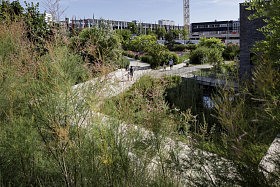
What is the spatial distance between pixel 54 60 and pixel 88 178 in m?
1.43

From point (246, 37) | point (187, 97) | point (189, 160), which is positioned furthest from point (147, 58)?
point (189, 160)

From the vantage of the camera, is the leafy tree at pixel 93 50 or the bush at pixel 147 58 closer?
the leafy tree at pixel 93 50

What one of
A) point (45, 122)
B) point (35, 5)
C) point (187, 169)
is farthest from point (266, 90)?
point (35, 5)

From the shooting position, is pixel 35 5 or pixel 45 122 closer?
pixel 45 122

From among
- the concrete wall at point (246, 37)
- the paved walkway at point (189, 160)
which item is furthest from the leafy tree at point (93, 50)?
the concrete wall at point (246, 37)

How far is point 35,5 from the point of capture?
39.5ft

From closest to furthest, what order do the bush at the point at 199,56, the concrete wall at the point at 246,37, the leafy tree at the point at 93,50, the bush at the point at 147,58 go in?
1. the leafy tree at the point at 93,50
2. the concrete wall at the point at 246,37
3. the bush at the point at 147,58
4. the bush at the point at 199,56

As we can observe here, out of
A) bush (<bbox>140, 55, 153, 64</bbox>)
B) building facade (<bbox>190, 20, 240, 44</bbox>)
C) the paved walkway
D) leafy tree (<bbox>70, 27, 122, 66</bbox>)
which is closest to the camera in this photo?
the paved walkway

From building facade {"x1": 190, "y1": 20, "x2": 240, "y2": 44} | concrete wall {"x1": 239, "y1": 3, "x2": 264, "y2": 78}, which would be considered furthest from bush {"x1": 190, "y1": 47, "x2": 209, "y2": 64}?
building facade {"x1": 190, "y1": 20, "x2": 240, "y2": 44}

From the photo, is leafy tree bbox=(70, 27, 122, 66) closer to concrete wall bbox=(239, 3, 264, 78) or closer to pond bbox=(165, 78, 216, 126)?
pond bbox=(165, 78, 216, 126)

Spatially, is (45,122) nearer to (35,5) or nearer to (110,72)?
(110,72)

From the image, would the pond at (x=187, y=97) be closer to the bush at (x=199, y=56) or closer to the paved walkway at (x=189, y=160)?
the paved walkway at (x=189, y=160)

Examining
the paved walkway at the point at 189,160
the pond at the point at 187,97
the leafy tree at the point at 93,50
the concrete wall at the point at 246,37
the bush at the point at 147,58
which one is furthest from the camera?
the bush at the point at 147,58

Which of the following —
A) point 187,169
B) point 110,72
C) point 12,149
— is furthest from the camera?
point 12,149
